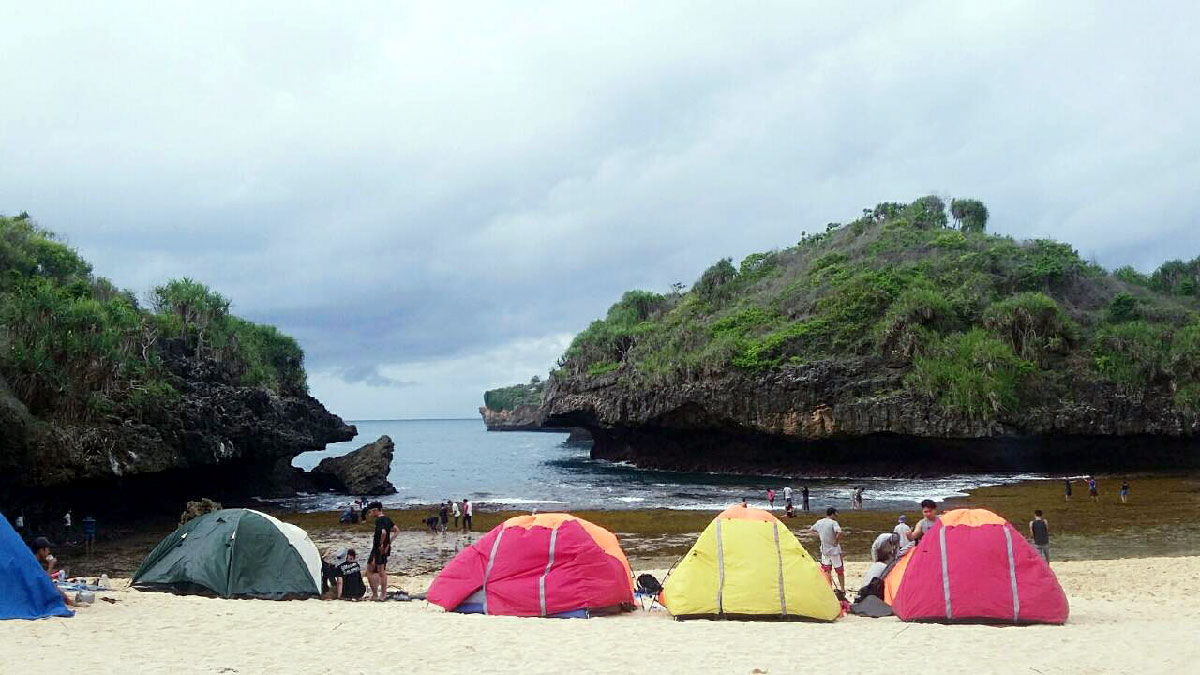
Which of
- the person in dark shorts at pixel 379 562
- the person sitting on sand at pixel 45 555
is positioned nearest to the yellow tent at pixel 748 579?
the person in dark shorts at pixel 379 562

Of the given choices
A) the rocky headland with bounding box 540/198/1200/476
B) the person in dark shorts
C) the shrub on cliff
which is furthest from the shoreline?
the rocky headland with bounding box 540/198/1200/476

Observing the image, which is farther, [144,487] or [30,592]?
[144,487]

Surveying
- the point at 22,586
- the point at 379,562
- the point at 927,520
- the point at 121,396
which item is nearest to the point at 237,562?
the point at 379,562

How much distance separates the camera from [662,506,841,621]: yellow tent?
35.0 ft

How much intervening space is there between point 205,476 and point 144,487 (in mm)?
4863

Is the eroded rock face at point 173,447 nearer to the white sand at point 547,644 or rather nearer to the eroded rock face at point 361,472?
the eroded rock face at point 361,472

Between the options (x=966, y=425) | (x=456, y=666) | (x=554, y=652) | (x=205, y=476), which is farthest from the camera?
(x=966, y=425)

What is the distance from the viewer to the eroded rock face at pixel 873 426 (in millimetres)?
45844

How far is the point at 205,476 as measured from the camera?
37.7 meters

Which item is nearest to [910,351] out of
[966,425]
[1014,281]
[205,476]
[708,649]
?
[966,425]

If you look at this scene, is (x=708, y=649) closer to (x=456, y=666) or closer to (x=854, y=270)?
(x=456, y=666)

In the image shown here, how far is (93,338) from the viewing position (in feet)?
97.6

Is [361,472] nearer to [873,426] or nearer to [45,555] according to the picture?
[873,426]

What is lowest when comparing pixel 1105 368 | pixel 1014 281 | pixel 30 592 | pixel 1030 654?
pixel 1030 654
